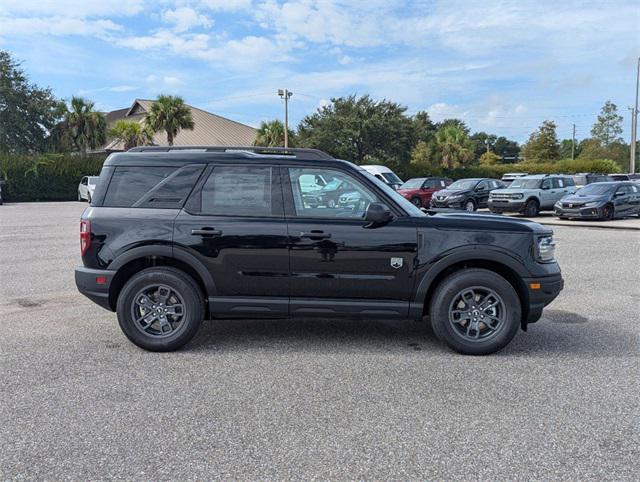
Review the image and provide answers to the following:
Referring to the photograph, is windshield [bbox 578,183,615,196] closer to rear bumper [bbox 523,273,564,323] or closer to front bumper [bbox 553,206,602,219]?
front bumper [bbox 553,206,602,219]

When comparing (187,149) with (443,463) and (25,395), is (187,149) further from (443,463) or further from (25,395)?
(443,463)

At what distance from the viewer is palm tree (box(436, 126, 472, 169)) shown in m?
48.9

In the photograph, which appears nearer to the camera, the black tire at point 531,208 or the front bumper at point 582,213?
the front bumper at point 582,213

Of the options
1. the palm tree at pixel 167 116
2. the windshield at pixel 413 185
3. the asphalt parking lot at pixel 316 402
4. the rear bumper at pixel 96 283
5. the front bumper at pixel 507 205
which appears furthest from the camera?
the palm tree at pixel 167 116

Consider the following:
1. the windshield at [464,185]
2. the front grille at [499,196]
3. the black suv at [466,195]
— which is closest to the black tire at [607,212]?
the front grille at [499,196]

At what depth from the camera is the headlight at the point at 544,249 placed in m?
5.03

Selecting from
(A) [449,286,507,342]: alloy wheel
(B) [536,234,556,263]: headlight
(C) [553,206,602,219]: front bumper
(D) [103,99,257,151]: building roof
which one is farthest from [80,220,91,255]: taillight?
(D) [103,99,257,151]: building roof

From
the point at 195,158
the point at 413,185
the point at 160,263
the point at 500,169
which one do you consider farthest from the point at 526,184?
the point at 500,169

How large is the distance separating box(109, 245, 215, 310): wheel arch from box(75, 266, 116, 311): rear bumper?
4 cm

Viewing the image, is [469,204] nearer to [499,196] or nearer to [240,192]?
[499,196]

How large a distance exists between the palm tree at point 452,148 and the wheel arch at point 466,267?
147 ft

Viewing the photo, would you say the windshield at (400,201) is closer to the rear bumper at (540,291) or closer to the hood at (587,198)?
the rear bumper at (540,291)

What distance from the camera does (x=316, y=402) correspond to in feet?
13.0

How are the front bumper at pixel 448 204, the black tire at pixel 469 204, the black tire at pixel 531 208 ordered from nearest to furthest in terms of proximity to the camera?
the black tire at pixel 531 208
the front bumper at pixel 448 204
the black tire at pixel 469 204
